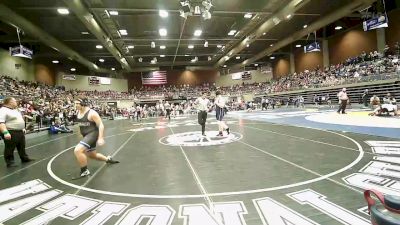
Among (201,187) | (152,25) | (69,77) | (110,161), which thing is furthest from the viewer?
(69,77)

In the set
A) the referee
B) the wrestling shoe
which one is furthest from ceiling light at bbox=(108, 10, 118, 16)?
the wrestling shoe

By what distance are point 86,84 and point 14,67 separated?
14017 mm

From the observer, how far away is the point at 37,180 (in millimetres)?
4988

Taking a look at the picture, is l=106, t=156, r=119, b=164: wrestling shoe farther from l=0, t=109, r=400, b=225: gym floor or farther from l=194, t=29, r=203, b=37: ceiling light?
l=194, t=29, r=203, b=37: ceiling light

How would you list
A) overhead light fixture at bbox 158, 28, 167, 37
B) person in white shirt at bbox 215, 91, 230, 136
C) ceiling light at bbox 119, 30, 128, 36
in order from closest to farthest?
person in white shirt at bbox 215, 91, 230, 136
ceiling light at bbox 119, 30, 128, 36
overhead light fixture at bbox 158, 28, 167, 37

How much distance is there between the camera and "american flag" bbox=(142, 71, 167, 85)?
160ft

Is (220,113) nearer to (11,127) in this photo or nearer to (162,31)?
(11,127)

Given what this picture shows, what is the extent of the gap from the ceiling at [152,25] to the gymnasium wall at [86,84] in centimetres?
480

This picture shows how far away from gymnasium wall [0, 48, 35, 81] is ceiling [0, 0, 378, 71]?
1.16 m

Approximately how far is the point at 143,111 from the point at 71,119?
38.2 feet

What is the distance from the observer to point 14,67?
1192 inches

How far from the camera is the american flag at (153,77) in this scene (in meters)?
48.8

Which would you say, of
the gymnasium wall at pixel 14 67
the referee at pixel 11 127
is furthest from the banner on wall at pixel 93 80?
the referee at pixel 11 127

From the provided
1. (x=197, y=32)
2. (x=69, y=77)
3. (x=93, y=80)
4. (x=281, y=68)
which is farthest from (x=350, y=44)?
(x=69, y=77)
